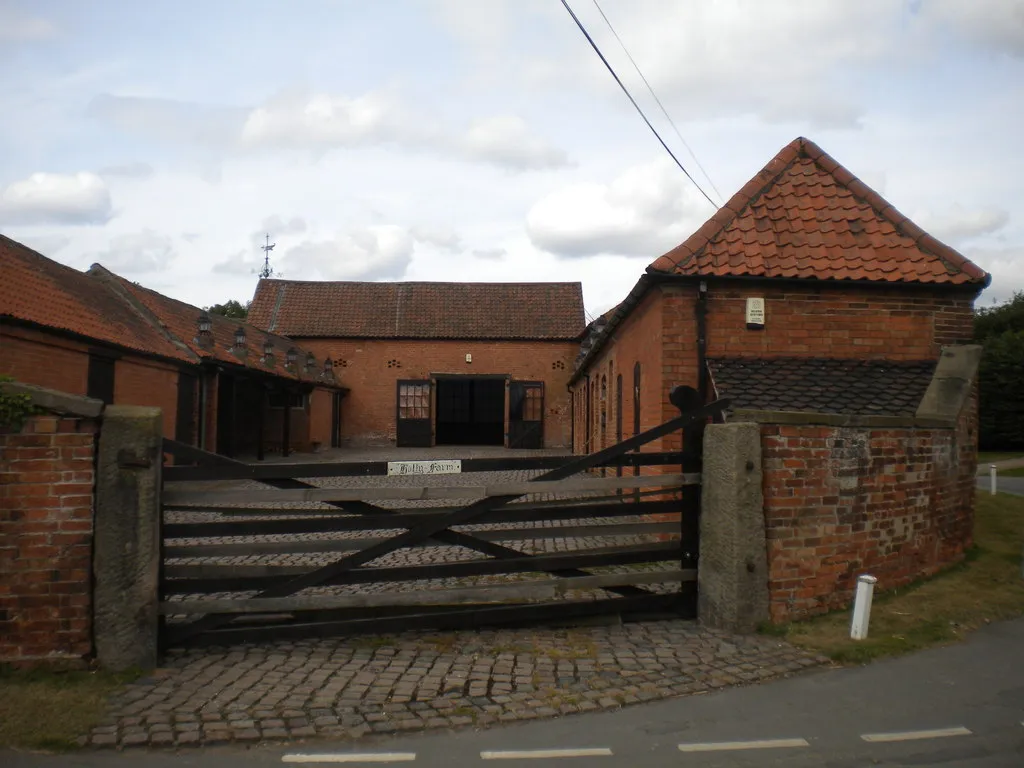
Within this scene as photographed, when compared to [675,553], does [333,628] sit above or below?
below

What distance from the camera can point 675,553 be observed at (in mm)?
6152

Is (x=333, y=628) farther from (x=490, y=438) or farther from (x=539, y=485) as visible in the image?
(x=490, y=438)

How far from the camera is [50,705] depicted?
430 centimetres

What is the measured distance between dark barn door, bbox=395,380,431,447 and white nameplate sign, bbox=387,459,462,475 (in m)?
26.6

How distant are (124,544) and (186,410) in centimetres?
1504

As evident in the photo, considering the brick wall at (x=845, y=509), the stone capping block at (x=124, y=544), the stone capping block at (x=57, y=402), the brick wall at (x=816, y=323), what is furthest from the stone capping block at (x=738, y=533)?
the stone capping block at (x=57, y=402)

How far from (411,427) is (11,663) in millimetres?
27526

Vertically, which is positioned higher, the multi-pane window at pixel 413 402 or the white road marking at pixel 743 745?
the multi-pane window at pixel 413 402

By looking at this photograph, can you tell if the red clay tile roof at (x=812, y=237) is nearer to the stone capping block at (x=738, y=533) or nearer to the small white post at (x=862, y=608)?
the stone capping block at (x=738, y=533)

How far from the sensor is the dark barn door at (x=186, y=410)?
60.7ft

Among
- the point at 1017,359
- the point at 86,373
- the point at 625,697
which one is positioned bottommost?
the point at 625,697

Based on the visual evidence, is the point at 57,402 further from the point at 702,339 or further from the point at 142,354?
the point at 142,354

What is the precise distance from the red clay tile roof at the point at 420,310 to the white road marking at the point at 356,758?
29.3 m

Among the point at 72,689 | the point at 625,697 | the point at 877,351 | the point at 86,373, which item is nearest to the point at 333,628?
the point at 72,689
